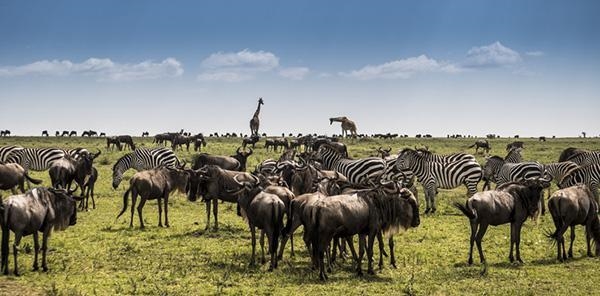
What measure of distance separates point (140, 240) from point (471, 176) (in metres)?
13.8

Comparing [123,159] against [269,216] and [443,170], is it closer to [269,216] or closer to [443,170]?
[443,170]

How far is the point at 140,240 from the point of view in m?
15.4

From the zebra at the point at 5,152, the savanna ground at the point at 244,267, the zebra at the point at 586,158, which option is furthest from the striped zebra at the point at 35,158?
the zebra at the point at 586,158

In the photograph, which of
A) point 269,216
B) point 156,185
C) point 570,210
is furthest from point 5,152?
point 570,210

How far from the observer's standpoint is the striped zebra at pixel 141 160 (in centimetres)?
2633

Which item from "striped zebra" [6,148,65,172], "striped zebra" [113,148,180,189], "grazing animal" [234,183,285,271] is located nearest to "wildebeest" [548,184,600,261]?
"grazing animal" [234,183,285,271]

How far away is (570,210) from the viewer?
13.0 m

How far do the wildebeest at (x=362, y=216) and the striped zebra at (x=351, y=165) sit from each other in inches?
343

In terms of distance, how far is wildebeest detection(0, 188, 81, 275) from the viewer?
34.8ft

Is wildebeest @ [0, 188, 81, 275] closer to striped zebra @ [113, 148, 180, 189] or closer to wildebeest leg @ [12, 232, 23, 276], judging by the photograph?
wildebeest leg @ [12, 232, 23, 276]

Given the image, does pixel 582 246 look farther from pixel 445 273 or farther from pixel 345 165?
pixel 345 165

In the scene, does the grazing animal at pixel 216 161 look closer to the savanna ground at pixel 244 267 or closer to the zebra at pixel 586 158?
the savanna ground at pixel 244 267

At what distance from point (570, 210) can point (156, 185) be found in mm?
11966

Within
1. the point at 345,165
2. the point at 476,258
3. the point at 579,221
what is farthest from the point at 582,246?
the point at 345,165
